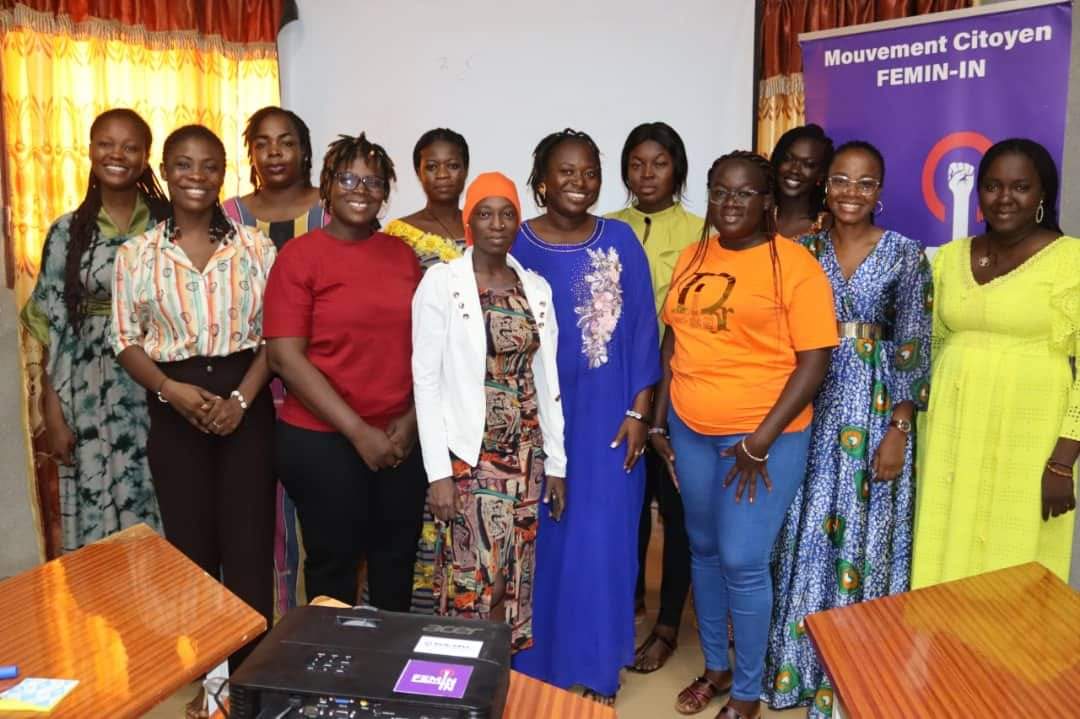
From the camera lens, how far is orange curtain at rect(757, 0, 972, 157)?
A: 12.2ft

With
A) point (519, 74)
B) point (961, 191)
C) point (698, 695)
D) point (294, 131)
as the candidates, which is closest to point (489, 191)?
point (294, 131)

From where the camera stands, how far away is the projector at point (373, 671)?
1.15 m

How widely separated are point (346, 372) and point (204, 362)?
415 mm

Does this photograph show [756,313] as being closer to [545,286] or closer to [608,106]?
[545,286]

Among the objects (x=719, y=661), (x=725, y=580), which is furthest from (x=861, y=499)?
(x=719, y=661)

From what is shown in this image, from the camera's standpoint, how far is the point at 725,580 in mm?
2564

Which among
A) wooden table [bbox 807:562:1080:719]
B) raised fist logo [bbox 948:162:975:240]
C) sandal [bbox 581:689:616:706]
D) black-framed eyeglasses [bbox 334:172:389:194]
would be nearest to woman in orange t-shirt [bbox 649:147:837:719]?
sandal [bbox 581:689:616:706]

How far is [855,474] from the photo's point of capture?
2508 mm

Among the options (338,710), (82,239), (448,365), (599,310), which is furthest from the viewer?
(82,239)

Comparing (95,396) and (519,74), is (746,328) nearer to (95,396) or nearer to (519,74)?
(95,396)

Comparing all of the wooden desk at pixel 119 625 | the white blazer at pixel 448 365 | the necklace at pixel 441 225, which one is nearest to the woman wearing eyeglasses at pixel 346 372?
the white blazer at pixel 448 365

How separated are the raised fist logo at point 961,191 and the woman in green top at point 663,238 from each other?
95 centimetres

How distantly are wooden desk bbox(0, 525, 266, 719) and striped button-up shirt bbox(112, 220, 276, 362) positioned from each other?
74cm

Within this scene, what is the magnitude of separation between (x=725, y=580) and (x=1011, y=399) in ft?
3.01
